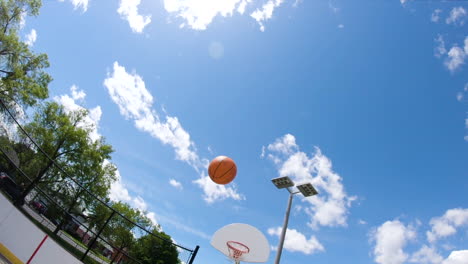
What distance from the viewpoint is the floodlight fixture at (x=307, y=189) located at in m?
10.6

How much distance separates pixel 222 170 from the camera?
9.18 metres

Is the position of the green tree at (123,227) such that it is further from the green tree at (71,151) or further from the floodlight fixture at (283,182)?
the floodlight fixture at (283,182)

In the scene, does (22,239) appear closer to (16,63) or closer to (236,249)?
(236,249)

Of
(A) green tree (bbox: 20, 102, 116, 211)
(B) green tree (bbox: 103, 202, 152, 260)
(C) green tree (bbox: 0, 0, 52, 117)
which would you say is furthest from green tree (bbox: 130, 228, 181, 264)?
(C) green tree (bbox: 0, 0, 52, 117)

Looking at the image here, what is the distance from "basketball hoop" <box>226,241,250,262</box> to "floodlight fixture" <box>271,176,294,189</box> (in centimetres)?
330

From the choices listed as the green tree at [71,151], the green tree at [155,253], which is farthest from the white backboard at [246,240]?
the green tree at [155,253]

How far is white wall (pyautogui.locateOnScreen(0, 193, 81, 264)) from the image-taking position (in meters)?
6.46

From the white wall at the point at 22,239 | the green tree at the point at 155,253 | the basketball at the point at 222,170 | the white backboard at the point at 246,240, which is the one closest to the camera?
the white wall at the point at 22,239

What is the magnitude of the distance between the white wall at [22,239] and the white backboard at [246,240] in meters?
4.45

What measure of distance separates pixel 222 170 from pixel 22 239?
593cm

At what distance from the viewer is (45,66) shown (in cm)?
2350

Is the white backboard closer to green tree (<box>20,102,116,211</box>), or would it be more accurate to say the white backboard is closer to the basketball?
the basketball

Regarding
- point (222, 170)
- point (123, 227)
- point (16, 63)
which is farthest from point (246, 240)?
point (123, 227)

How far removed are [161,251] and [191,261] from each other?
42419 millimetres
